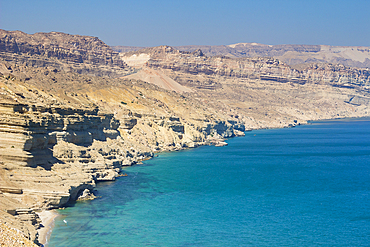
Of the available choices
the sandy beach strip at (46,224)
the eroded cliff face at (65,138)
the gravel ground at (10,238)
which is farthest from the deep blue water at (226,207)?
the gravel ground at (10,238)

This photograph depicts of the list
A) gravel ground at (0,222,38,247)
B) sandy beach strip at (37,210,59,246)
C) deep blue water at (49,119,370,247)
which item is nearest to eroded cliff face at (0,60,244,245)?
sandy beach strip at (37,210,59,246)

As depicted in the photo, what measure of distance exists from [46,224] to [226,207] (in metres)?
24.3

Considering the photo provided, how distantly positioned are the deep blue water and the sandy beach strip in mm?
694

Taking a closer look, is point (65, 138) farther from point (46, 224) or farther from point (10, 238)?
point (10, 238)

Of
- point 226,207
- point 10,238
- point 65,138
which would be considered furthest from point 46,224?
point 65,138

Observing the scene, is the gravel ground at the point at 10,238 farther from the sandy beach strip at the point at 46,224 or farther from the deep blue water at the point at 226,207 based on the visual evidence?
the deep blue water at the point at 226,207

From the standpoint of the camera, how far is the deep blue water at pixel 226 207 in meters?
46.8

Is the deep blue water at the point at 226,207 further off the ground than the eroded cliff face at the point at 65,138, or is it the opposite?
the eroded cliff face at the point at 65,138

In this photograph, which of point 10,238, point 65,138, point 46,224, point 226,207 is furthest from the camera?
point 65,138

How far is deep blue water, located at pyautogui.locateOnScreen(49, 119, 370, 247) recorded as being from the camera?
1842 inches

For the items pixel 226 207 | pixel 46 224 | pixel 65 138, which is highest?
pixel 65 138

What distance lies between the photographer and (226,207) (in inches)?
2355

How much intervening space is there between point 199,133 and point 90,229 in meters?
102

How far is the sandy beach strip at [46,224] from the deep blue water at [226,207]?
69cm
